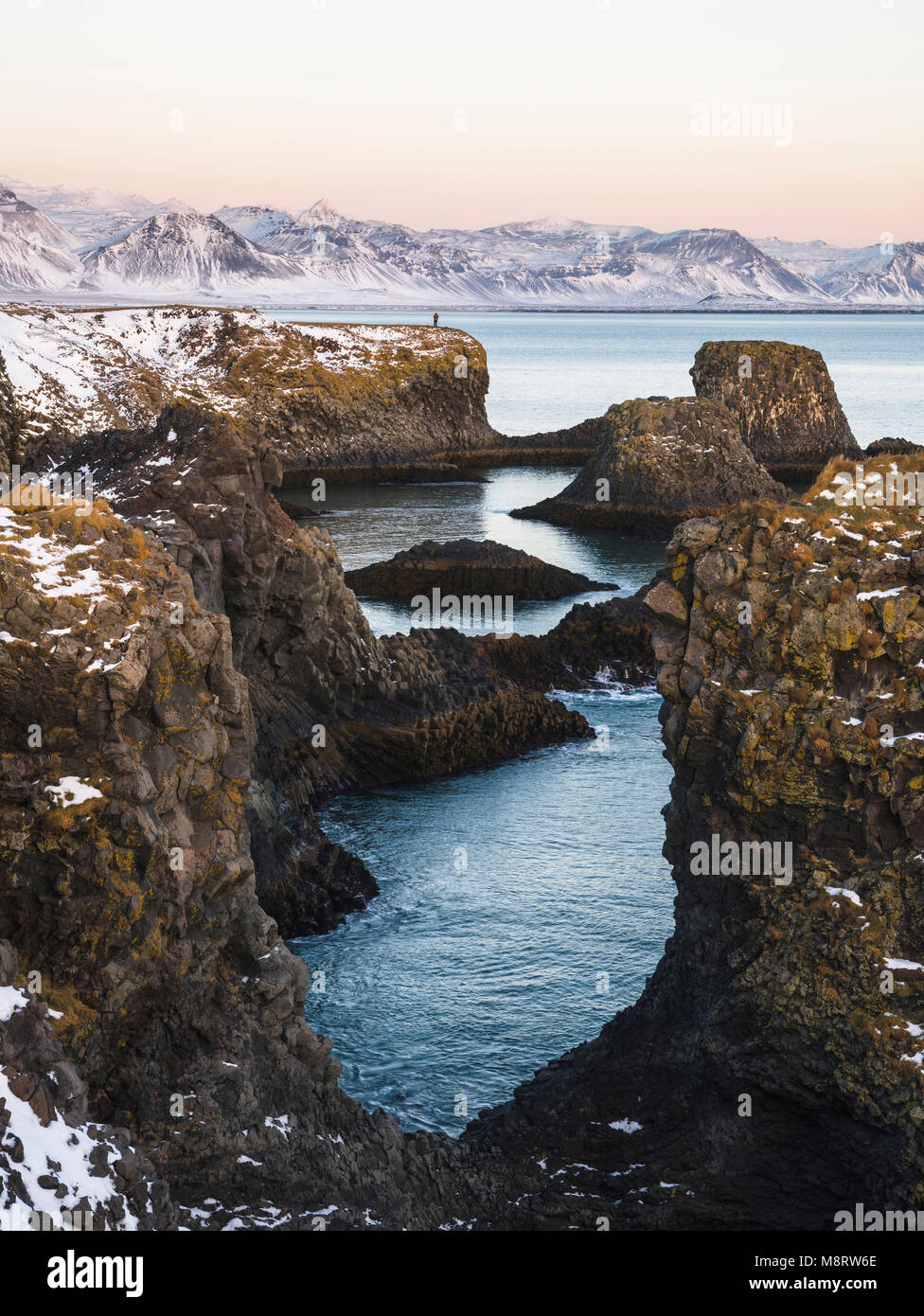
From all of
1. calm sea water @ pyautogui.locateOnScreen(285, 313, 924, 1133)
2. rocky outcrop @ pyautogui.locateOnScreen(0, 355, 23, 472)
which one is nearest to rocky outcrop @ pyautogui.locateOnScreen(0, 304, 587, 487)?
rocky outcrop @ pyautogui.locateOnScreen(0, 355, 23, 472)

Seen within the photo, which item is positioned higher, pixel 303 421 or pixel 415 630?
pixel 303 421

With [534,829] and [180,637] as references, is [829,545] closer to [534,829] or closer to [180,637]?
[180,637]

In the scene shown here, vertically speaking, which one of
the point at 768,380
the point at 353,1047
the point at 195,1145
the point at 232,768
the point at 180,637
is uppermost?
the point at 768,380

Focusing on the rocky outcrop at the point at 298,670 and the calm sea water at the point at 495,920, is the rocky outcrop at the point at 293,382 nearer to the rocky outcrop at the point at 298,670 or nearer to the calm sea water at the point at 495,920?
the rocky outcrop at the point at 298,670

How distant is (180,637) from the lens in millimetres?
14094

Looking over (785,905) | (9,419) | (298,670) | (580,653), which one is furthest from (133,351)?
(785,905)

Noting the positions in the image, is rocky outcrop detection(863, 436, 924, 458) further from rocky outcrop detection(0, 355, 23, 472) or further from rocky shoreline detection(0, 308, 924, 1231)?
rocky shoreline detection(0, 308, 924, 1231)

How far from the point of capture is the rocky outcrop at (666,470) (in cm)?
7656

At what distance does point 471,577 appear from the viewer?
188 ft

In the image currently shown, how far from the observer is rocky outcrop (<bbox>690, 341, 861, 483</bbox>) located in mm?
101419

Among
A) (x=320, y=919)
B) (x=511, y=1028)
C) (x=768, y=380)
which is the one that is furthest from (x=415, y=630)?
(x=768, y=380)

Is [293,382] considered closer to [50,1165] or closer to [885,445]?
[885,445]

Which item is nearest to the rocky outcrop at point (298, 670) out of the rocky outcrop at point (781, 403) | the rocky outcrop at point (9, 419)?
the rocky outcrop at point (9, 419)

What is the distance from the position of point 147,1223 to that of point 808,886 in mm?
7641
